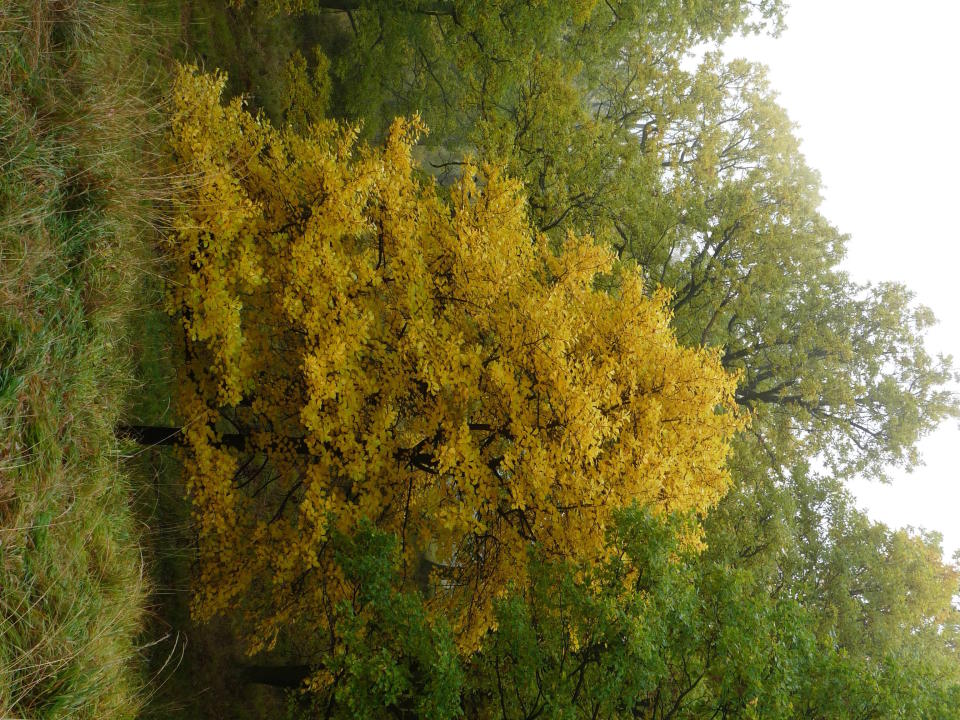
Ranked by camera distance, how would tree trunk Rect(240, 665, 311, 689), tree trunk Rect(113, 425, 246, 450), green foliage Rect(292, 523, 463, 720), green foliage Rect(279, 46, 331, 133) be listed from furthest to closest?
green foliage Rect(279, 46, 331, 133) < tree trunk Rect(240, 665, 311, 689) < tree trunk Rect(113, 425, 246, 450) < green foliage Rect(292, 523, 463, 720)

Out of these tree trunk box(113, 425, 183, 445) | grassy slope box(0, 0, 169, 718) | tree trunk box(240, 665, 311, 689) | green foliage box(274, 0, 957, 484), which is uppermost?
green foliage box(274, 0, 957, 484)

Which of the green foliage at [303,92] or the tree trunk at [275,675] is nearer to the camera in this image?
the tree trunk at [275,675]

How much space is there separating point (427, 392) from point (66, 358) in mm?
5646

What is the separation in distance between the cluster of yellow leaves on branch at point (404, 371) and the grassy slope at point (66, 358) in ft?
6.72

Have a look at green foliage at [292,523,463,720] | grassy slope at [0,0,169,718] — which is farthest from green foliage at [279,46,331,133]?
green foliage at [292,523,463,720]

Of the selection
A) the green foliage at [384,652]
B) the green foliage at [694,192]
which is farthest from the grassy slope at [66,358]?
the green foliage at [694,192]

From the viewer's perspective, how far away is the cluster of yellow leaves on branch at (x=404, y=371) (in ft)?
33.8

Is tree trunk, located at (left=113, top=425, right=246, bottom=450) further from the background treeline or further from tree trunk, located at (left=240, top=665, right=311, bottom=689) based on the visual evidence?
tree trunk, located at (left=240, top=665, right=311, bottom=689)

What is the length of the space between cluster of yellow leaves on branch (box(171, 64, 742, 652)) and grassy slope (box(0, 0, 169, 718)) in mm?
2048

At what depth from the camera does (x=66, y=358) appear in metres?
6.69

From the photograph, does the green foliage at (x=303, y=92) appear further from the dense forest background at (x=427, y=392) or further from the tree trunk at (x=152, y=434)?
the tree trunk at (x=152, y=434)

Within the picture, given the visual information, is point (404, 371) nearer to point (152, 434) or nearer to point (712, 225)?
point (152, 434)

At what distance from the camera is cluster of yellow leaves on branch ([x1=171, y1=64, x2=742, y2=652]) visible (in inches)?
406

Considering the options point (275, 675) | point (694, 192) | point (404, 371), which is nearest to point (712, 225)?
point (694, 192)
